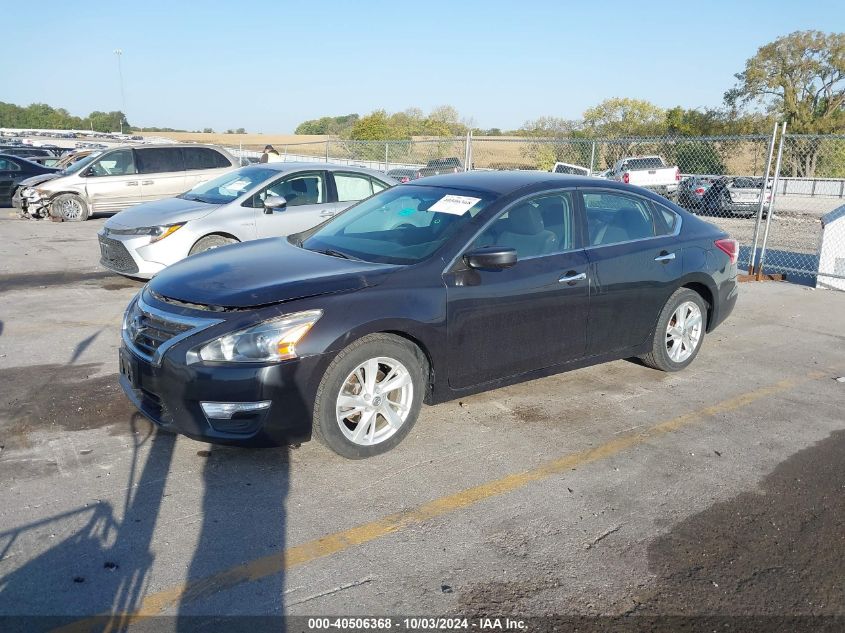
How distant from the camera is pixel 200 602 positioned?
3.02m

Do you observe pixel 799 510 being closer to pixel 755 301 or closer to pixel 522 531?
pixel 522 531

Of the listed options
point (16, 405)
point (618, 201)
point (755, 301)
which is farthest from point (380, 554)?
point (755, 301)

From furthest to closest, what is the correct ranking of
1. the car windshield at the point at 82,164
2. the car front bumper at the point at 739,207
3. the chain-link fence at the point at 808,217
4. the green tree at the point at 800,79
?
1. the green tree at the point at 800,79
2. the car front bumper at the point at 739,207
3. the car windshield at the point at 82,164
4. the chain-link fence at the point at 808,217

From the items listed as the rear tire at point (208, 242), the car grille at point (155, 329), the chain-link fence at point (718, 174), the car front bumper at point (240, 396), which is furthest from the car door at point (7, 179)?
the car front bumper at point (240, 396)

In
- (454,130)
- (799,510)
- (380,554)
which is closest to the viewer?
(380,554)

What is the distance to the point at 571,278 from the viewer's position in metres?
5.18

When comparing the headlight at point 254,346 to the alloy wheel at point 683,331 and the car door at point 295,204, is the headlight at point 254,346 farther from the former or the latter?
the car door at point 295,204

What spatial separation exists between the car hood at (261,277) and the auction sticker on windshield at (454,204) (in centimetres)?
73

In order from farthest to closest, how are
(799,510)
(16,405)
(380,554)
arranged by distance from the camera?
(16,405) < (799,510) < (380,554)

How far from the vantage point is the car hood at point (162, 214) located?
28.9 ft

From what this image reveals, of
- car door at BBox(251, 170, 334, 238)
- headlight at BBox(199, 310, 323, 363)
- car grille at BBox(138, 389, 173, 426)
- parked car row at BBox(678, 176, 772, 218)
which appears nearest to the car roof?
headlight at BBox(199, 310, 323, 363)

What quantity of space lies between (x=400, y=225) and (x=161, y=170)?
11.9 metres

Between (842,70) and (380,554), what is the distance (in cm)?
4591

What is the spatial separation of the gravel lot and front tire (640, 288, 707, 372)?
0.84 ft
